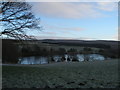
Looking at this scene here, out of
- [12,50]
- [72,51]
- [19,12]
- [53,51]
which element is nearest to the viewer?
[19,12]

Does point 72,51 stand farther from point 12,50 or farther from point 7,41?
point 7,41

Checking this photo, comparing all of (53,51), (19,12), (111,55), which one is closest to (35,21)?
(19,12)

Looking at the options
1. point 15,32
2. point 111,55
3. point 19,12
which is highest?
point 19,12

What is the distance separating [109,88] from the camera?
36.2 feet

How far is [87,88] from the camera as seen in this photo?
35.9ft

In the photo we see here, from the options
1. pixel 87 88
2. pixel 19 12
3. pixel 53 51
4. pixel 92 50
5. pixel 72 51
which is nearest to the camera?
pixel 87 88

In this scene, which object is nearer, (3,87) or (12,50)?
(3,87)

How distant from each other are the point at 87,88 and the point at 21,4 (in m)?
11.3

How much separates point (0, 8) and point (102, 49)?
171 feet

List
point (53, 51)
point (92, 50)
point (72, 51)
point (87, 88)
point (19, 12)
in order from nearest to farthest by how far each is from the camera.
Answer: point (87, 88) < point (19, 12) < point (53, 51) < point (72, 51) < point (92, 50)

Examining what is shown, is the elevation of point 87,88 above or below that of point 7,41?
below

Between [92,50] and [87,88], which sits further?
[92,50]

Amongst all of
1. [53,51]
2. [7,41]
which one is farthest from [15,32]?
[53,51]

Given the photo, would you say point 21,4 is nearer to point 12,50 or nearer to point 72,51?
point 12,50
